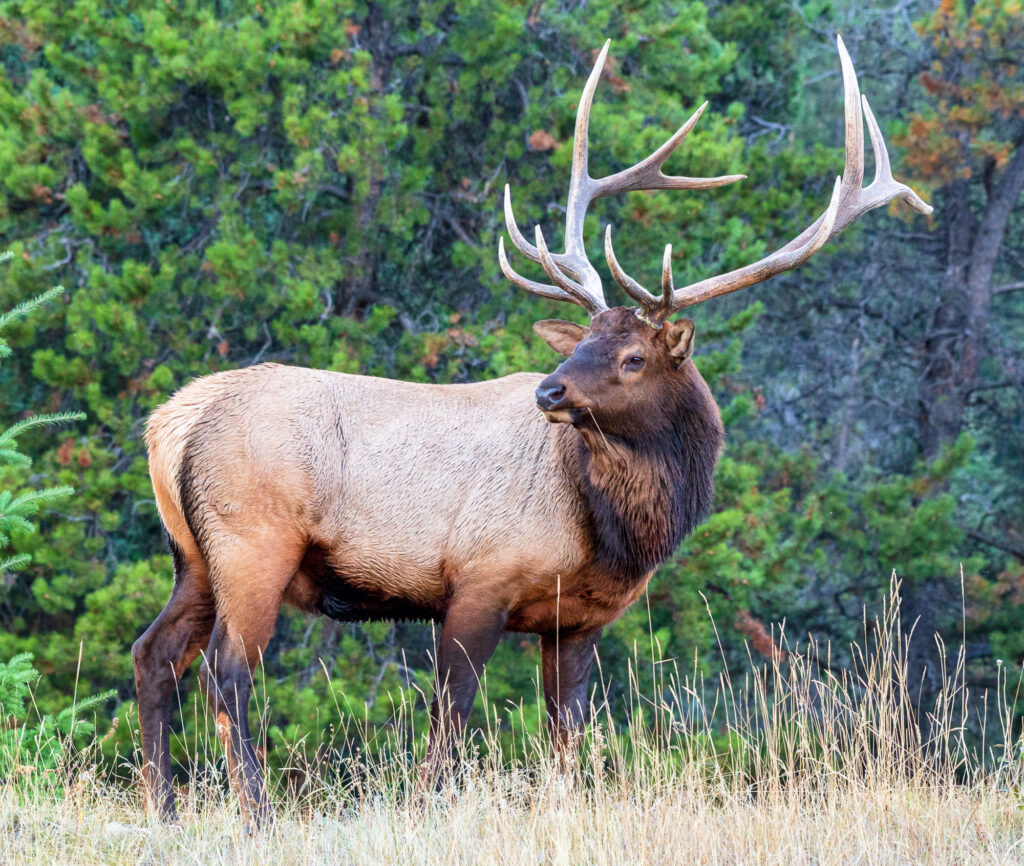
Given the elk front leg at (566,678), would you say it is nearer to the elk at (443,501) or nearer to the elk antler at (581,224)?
the elk at (443,501)

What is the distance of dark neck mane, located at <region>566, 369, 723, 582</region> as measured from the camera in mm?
5566

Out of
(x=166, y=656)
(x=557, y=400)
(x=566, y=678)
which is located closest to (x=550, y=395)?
(x=557, y=400)

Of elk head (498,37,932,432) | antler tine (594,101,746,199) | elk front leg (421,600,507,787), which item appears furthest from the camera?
antler tine (594,101,746,199)

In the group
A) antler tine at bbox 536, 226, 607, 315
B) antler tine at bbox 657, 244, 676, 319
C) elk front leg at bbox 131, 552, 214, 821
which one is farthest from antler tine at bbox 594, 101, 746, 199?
elk front leg at bbox 131, 552, 214, 821

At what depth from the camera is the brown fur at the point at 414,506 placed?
5.48m

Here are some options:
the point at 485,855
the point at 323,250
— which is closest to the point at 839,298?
the point at 323,250

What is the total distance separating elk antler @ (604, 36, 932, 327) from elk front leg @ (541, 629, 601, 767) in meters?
1.49

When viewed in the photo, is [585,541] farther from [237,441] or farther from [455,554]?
[237,441]

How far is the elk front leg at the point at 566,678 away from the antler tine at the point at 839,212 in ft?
5.10

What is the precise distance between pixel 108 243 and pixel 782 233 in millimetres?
5473

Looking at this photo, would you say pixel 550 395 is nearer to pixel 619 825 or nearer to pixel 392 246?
pixel 619 825

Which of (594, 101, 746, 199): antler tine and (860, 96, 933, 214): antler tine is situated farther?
(594, 101, 746, 199): antler tine

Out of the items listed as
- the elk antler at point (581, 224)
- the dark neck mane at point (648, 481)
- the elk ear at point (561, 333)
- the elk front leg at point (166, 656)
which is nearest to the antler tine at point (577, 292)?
the elk antler at point (581, 224)

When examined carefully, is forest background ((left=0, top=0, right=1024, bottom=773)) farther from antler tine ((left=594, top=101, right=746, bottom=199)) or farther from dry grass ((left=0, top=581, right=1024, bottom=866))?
dry grass ((left=0, top=581, right=1024, bottom=866))
